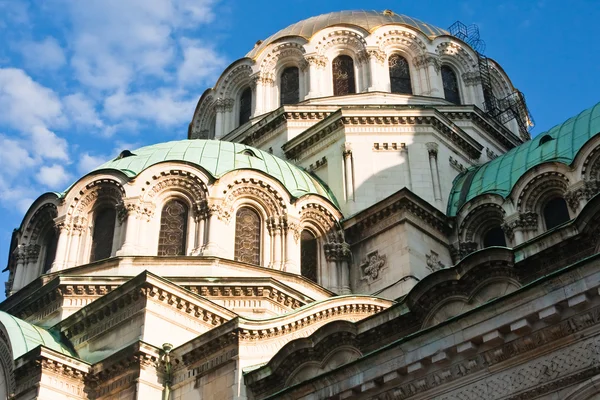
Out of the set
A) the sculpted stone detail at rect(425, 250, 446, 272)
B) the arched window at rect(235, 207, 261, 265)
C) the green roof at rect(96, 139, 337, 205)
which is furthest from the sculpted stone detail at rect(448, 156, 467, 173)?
the arched window at rect(235, 207, 261, 265)

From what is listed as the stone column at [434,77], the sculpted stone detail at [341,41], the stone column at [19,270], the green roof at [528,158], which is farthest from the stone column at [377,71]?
the stone column at [19,270]

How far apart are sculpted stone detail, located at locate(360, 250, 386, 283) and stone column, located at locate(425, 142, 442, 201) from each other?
304 centimetres

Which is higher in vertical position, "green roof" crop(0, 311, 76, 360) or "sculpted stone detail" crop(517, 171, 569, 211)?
"sculpted stone detail" crop(517, 171, 569, 211)

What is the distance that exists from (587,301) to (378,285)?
12024mm

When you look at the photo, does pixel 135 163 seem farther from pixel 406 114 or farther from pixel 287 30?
pixel 287 30

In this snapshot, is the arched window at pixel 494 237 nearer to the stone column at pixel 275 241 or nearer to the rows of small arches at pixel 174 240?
the rows of small arches at pixel 174 240

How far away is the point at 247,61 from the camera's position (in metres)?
32.1

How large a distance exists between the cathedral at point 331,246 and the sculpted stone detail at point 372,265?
4 centimetres

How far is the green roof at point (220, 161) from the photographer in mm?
24016

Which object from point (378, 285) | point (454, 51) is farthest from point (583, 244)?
point (454, 51)

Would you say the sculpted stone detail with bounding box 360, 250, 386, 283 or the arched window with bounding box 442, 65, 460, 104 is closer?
the sculpted stone detail with bounding box 360, 250, 386, 283

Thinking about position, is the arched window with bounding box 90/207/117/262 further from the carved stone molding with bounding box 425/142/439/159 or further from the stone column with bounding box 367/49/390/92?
the stone column with bounding box 367/49/390/92

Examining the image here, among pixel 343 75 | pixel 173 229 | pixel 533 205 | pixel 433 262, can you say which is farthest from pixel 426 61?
pixel 173 229

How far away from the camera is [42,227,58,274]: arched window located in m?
24.0
